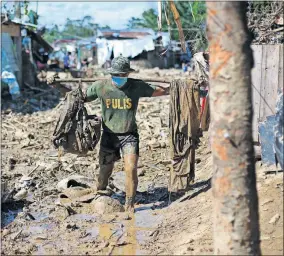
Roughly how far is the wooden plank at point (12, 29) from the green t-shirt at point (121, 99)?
52.2 feet

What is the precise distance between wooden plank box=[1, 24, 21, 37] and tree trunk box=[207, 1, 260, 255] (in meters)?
19.6

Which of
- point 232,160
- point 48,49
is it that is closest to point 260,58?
point 232,160

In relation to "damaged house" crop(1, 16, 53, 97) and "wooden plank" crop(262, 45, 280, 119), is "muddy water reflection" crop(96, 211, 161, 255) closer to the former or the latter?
"wooden plank" crop(262, 45, 280, 119)

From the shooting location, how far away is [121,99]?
7.40 meters

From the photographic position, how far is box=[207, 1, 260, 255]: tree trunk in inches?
148

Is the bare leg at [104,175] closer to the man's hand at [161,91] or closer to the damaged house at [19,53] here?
the man's hand at [161,91]

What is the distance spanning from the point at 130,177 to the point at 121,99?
108 centimetres

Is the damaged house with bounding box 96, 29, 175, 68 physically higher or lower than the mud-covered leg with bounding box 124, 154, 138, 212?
higher

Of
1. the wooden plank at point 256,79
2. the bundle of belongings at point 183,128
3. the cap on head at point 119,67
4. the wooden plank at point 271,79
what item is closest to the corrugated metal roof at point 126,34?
the cap on head at point 119,67

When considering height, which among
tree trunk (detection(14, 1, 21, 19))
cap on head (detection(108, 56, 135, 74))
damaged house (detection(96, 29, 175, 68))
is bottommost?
cap on head (detection(108, 56, 135, 74))

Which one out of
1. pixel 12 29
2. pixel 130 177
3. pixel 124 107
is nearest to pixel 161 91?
pixel 124 107

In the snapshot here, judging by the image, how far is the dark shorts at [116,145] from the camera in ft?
24.4

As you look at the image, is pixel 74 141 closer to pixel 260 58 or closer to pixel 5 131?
pixel 260 58

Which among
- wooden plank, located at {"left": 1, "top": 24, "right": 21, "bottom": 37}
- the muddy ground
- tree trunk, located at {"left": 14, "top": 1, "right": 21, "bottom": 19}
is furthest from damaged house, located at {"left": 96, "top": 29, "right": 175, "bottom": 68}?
the muddy ground
